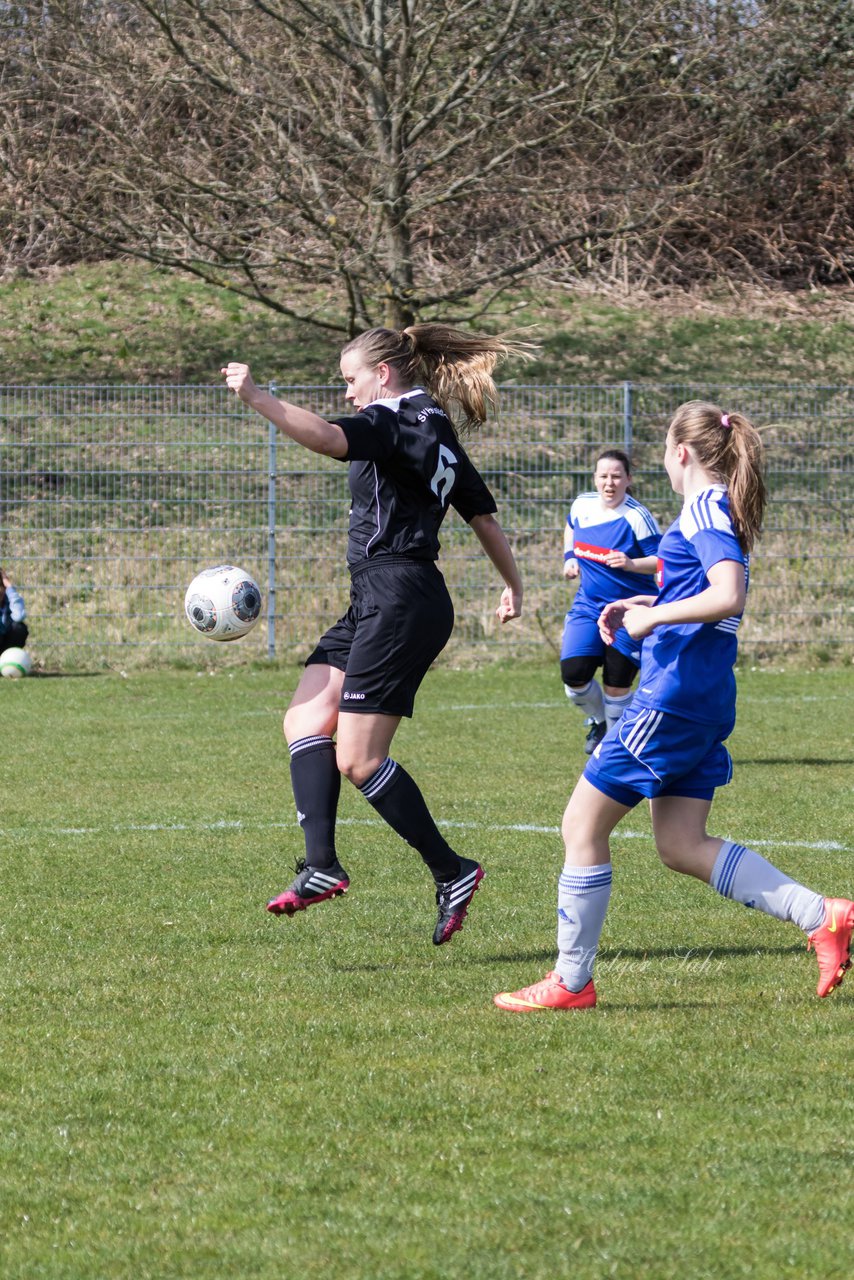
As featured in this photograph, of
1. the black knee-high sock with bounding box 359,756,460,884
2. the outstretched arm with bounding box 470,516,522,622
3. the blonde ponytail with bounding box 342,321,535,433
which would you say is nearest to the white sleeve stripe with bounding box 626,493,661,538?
the outstretched arm with bounding box 470,516,522,622

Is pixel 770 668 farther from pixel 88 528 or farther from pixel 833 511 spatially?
pixel 88 528

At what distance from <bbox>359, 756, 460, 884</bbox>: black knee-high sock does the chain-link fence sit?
35.7ft

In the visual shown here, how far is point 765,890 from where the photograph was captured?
4.47 meters

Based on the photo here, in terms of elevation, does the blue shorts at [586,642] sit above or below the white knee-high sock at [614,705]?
above

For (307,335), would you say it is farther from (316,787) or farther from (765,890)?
(765,890)

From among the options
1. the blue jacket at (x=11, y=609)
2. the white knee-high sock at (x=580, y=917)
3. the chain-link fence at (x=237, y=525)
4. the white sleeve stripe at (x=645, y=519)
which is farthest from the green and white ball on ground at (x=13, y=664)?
the white knee-high sock at (x=580, y=917)

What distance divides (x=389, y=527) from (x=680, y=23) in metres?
20.0

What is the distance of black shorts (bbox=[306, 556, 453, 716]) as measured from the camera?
5.02 metres

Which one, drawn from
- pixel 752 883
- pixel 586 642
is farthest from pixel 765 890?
pixel 586 642

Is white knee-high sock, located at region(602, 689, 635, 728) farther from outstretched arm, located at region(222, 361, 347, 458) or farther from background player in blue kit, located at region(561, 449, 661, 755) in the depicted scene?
outstretched arm, located at region(222, 361, 347, 458)

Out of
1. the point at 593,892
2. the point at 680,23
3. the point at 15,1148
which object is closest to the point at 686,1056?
the point at 593,892

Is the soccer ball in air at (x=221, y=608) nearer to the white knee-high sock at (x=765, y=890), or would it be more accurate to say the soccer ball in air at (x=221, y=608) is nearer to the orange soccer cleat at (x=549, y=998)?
the orange soccer cleat at (x=549, y=998)

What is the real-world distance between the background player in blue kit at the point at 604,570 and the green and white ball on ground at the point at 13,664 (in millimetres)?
7288

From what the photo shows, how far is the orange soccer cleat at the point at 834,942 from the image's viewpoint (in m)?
4.42
